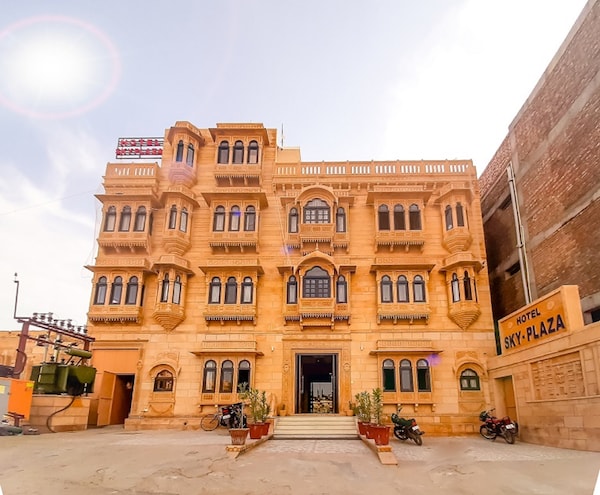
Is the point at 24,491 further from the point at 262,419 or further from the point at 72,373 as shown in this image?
the point at 72,373

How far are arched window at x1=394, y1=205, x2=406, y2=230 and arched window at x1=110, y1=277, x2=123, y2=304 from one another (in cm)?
1204

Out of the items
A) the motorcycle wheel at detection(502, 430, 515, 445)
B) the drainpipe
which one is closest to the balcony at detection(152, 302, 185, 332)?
the motorcycle wheel at detection(502, 430, 515, 445)

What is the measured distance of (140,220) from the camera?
19500 millimetres

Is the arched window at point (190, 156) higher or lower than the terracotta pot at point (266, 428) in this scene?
higher

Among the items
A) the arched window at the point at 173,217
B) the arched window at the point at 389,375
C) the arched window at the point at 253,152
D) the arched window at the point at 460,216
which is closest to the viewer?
the arched window at the point at 389,375

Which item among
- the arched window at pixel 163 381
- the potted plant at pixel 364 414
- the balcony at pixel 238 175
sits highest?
the balcony at pixel 238 175

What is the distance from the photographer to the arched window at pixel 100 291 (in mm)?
18422

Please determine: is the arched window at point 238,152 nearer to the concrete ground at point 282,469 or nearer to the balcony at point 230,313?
the balcony at point 230,313

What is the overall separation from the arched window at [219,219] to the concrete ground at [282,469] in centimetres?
931

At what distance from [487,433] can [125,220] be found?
16572mm

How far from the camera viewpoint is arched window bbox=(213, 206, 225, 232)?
1948 cm

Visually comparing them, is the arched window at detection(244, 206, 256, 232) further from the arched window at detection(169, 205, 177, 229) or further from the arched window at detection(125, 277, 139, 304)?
the arched window at detection(125, 277, 139, 304)

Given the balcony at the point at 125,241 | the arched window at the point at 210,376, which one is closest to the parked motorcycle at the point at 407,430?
the arched window at the point at 210,376

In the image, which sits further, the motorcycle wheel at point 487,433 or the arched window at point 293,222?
the arched window at point 293,222
